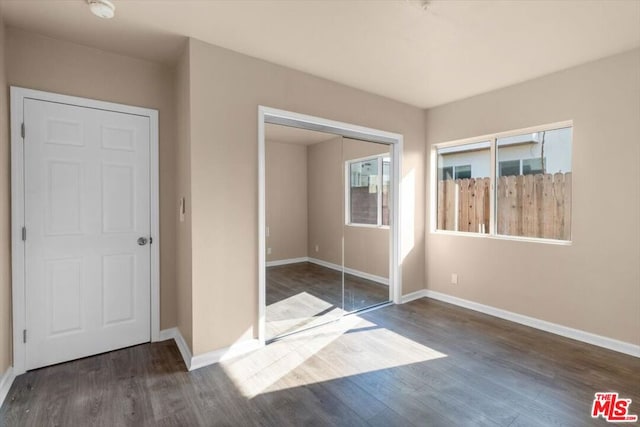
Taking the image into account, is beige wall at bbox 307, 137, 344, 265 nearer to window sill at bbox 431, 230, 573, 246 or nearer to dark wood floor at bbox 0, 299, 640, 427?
dark wood floor at bbox 0, 299, 640, 427

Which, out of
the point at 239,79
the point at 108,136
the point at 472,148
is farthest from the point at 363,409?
the point at 472,148

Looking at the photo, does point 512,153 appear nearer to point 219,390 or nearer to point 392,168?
point 392,168

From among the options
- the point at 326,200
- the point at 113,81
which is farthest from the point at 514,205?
the point at 113,81

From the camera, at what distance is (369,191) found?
4.19 metres

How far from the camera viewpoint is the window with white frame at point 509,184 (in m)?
3.23

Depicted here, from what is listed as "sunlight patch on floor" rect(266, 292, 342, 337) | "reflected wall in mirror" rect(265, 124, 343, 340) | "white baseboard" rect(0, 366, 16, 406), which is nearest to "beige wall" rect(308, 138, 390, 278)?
"reflected wall in mirror" rect(265, 124, 343, 340)

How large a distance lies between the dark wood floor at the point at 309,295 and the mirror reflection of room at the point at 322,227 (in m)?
0.01

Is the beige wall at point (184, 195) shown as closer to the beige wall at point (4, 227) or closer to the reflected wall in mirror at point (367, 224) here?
the beige wall at point (4, 227)

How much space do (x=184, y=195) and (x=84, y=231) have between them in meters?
0.89

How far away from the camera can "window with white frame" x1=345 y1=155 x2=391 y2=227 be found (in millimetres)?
4066

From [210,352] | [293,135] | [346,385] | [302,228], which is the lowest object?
[346,385]

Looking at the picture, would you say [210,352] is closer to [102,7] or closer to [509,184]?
[102,7]

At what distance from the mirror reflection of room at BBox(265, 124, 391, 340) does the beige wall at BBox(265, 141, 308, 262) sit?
1 centimetres

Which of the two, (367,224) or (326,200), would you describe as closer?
(326,200)
